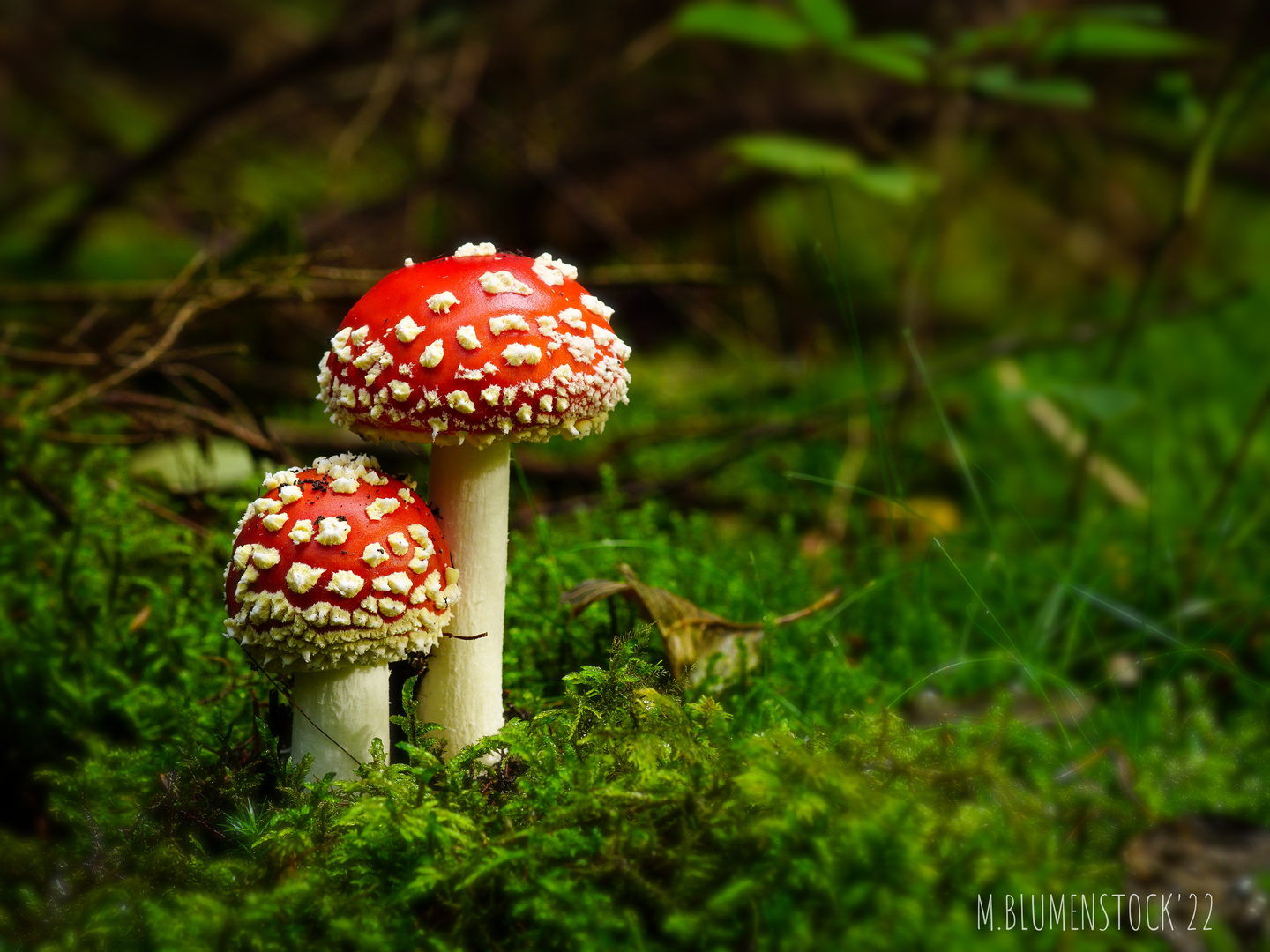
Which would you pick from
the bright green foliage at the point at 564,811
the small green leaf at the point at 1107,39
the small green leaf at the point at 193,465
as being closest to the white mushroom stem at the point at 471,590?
the bright green foliage at the point at 564,811

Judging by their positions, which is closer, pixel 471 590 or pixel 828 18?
pixel 471 590

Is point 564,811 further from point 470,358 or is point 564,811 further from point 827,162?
point 827,162

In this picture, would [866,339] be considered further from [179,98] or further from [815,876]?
[179,98]

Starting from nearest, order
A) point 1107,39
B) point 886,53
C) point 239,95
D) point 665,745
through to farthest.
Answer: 1. point 665,745
2. point 886,53
3. point 1107,39
4. point 239,95

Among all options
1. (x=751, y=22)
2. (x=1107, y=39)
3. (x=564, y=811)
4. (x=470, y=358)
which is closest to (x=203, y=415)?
(x=470, y=358)

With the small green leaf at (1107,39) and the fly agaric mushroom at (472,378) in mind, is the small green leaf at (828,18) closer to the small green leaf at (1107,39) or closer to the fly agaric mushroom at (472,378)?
the small green leaf at (1107,39)

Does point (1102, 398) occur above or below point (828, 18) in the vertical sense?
below

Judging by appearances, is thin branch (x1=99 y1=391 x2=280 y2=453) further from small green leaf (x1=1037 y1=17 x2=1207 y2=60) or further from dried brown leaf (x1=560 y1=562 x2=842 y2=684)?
small green leaf (x1=1037 y1=17 x2=1207 y2=60)

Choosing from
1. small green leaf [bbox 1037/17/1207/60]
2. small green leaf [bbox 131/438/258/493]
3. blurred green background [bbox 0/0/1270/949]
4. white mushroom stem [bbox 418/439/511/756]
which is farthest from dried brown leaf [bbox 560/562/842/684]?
small green leaf [bbox 1037/17/1207/60]
